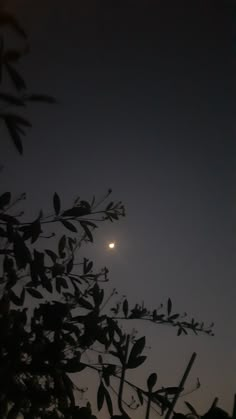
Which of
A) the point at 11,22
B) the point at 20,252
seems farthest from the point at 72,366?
the point at 11,22

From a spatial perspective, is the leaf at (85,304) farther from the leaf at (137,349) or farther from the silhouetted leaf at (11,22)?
the silhouetted leaf at (11,22)

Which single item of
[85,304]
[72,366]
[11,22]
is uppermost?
[11,22]

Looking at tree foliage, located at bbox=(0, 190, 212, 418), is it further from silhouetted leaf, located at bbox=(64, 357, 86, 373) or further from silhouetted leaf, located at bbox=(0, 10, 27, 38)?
silhouetted leaf, located at bbox=(0, 10, 27, 38)

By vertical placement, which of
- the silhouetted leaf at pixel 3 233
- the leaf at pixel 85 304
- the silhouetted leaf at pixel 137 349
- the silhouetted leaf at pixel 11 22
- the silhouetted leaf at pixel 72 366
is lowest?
the silhouetted leaf at pixel 72 366

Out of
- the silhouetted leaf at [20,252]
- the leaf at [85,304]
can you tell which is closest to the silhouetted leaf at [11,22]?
the silhouetted leaf at [20,252]

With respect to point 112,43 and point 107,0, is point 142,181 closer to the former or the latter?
point 112,43

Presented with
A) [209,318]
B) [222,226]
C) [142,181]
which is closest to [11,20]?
[142,181]

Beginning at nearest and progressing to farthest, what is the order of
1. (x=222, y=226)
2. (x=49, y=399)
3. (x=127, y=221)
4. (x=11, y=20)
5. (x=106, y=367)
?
(x=49, y=399) < (x=106, y=367) < (x=11, y=20) < (x=127, y=221) < (x=222, y=226)

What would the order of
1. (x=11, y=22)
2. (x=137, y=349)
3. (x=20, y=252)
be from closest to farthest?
(x=20, y=252) → (x=137, y=349) → (x=11, y=22)

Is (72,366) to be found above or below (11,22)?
below

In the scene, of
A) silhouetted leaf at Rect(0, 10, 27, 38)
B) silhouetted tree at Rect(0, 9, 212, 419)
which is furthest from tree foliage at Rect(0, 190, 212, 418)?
silhouetted leaf at Rect(0, 10, 27, 38)

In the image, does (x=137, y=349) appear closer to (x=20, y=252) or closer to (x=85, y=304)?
(x=85, y=304)
